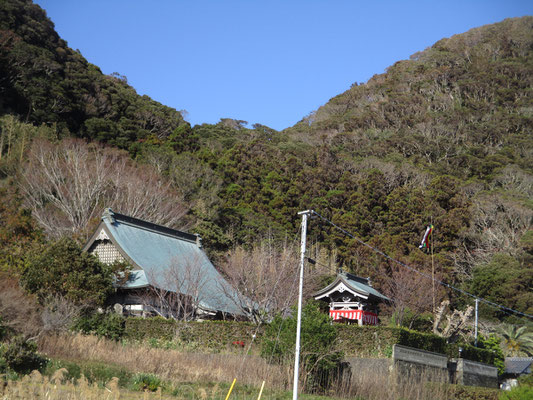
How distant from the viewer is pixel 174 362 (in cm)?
1327

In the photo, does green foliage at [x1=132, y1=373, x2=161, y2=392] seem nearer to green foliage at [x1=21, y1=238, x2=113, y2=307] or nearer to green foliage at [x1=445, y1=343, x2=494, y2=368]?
green foliage at [x1=21, y1=238, x2=113, y2=307]

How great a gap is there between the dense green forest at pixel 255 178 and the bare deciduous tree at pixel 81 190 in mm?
130

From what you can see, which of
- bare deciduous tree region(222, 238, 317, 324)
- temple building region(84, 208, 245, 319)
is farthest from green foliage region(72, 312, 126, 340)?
bare deciduous tree region(222, 238, 317, 324)

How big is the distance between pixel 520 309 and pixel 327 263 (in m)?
12.0

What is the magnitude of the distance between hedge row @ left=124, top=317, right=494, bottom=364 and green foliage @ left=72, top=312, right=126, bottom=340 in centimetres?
35

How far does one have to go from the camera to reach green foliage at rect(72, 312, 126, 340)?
56.8 feet

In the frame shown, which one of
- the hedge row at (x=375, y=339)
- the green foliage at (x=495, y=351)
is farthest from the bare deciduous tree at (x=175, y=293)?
the green foliage at (x=495, y=351)

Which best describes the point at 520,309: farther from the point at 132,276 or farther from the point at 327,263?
the point at 132,276

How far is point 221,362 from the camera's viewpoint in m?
13.8

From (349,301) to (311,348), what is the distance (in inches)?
427

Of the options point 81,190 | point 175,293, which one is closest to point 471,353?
point 175,293

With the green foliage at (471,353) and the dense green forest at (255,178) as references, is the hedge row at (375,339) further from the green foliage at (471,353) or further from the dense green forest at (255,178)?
the dense green forest at (255,178)

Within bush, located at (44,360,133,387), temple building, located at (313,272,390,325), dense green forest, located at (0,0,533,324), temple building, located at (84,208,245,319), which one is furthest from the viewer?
dense green forest, located at (0,0,533,324)

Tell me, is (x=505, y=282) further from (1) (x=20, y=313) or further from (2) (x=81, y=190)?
(1) (x=20, y=313)
